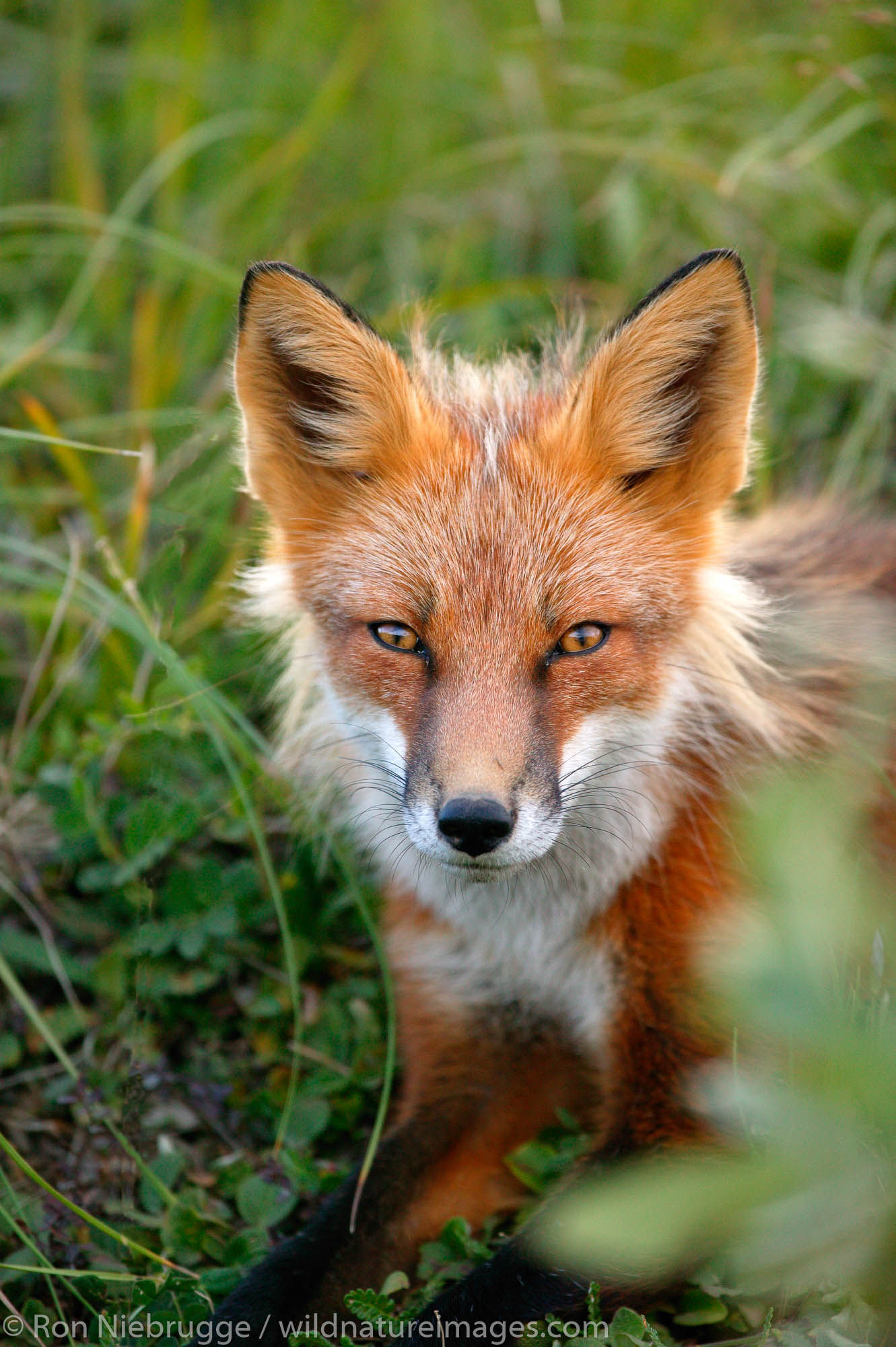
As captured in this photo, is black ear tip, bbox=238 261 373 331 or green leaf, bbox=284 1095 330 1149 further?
green leaf, bbox=284 1095 330 1149

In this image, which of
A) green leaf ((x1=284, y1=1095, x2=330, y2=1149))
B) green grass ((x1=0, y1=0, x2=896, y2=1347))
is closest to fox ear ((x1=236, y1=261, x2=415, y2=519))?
green grass ((x1=0, y1=0, x2=896, y2=1347))

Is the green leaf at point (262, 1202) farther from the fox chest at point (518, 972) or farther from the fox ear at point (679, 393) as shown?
the fox ear at point (679, 393)

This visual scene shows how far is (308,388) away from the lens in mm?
3008

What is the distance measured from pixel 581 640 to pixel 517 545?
286mm

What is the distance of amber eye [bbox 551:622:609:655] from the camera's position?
2656mm

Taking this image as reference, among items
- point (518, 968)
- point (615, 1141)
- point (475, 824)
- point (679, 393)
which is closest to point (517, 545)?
point (679, 393)

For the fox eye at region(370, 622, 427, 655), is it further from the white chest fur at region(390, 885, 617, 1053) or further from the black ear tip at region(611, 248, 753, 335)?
the black ear tip at region(611, 248, 753, 335)

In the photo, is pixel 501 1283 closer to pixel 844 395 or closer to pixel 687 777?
pixel 687 777

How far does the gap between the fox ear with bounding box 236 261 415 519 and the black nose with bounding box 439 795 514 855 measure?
3.54ft

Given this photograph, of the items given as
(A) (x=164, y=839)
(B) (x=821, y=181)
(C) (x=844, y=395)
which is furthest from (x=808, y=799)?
(B) (x=821, y=181)

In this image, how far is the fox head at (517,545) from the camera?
8.43 feet

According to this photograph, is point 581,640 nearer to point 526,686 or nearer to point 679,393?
point 526,686

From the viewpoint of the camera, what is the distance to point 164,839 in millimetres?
3441

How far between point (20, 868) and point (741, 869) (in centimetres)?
243
